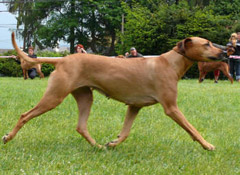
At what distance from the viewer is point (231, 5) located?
29391mm

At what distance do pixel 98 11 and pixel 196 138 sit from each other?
39318 millimetres

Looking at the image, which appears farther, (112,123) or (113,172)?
(112,123)

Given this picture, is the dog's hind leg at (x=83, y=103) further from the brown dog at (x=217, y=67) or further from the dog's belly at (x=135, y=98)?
the brown dog at (x=217, y=67)

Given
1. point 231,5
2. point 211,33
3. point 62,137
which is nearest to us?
point 62,137

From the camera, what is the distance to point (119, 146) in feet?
16.3

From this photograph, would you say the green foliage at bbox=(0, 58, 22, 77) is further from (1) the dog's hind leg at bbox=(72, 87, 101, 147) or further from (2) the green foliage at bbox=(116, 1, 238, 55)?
(1) the dog's hind leg at bbox=(72, 87, 101, 147)

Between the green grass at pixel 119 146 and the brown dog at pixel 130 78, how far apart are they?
332 millimetres

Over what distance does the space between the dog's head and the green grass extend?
1.20 metres

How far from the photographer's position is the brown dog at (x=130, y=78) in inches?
176

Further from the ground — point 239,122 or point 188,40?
point 188,40

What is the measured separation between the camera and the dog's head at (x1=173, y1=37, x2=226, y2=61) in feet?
15.3

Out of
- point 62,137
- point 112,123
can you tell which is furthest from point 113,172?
point 112,123

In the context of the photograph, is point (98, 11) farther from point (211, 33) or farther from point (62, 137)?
point (62, 137)

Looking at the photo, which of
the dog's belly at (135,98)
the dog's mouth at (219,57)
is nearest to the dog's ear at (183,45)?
the dog's mouth at (219,57)
